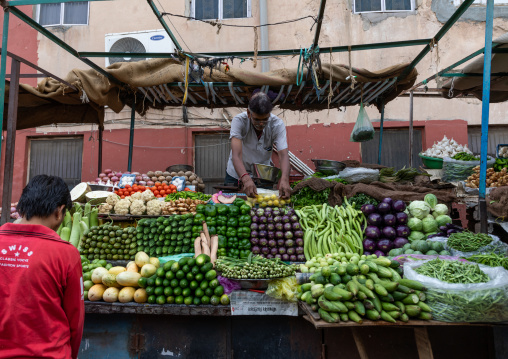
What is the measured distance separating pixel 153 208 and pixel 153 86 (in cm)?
223

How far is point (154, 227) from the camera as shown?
4188 mm

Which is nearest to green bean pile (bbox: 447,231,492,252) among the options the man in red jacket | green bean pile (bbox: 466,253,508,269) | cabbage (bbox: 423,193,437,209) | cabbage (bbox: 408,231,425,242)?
green bean pile (bbox: 466,253,508,269)

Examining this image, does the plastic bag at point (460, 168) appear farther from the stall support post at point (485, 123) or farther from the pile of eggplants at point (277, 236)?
the pile of eggplants at point (277, 236)

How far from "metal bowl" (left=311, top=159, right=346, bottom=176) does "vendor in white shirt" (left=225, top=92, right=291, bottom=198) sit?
3.18 feet

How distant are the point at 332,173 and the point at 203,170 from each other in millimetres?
4291

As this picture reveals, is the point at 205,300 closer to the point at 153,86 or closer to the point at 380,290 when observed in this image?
the point at 380,290

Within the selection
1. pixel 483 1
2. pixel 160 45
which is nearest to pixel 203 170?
pixel 160 45

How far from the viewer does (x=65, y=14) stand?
10.1 m

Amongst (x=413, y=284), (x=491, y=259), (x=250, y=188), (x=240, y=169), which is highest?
(x=240, y=169)

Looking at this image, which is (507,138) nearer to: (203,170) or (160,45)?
(203,170)

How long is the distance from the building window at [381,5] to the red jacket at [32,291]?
9.54 metres

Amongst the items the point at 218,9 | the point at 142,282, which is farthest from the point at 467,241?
the point at 218,9

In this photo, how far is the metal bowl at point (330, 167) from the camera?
5812 mm

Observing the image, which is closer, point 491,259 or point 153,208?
point 491,259
